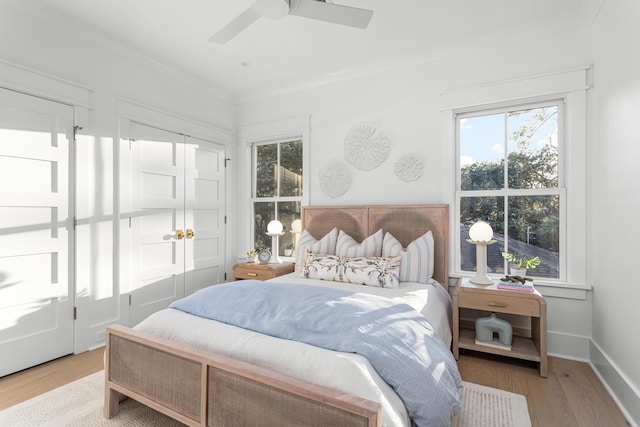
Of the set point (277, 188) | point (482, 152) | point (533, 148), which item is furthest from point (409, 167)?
point (277, 188)

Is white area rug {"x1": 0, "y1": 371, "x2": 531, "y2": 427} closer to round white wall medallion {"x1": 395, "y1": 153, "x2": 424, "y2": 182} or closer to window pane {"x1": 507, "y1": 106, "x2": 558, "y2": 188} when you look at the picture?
window pane {"x1": 507, "y1": 106, "x2": 558, "y2": 188}

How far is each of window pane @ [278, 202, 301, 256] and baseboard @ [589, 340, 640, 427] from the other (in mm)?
2982

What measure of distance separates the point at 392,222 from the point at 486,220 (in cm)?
86

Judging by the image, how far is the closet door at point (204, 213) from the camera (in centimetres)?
374

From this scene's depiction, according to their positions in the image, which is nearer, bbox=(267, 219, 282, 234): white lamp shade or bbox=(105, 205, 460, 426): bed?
bbox=(105, 205, 460, 426): bed

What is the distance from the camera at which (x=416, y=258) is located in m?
2.90

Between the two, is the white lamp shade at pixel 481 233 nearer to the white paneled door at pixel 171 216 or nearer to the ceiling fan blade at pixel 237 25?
the ceiling fan blade at pixel 237 25

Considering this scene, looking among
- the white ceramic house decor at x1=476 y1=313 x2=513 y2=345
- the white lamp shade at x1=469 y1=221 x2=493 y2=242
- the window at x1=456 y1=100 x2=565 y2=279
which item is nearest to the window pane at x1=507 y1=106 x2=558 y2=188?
the window at x1=456 y1=100 x2=565 y2=279

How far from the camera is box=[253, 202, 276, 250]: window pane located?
426 cm

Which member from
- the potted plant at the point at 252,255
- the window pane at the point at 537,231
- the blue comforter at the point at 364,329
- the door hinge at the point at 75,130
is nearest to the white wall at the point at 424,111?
the window pane at the point at 537,231

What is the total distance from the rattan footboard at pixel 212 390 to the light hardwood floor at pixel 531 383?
2.69ft

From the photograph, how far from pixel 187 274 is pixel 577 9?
436 centimetres

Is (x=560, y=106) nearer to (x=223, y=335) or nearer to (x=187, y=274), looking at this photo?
(x=223, y=335)

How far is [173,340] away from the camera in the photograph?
5.91 ft
